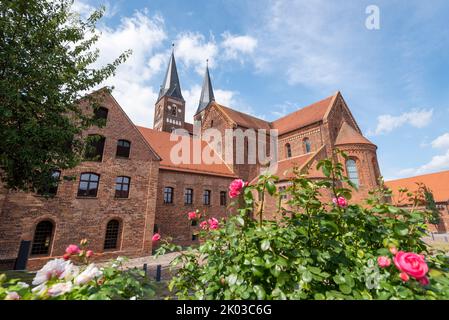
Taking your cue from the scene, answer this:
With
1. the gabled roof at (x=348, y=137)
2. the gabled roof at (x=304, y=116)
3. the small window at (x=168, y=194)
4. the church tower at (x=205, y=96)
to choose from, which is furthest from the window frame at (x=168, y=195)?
the church tower at (x=205, y=96)

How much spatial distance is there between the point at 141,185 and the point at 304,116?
68.7 ft

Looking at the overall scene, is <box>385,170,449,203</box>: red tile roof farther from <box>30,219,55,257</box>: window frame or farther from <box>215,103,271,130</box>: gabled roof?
<box>30,219,55,257</box>: window frame

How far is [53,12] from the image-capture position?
6480 millimetres

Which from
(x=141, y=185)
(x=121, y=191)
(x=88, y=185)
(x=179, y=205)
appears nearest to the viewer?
(x=88, y=185)

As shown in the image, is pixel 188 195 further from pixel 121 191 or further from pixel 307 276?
pixel 307 276

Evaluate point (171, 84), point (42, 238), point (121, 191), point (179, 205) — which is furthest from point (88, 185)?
point (171, 84)

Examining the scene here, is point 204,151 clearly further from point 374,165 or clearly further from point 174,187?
point 374,165

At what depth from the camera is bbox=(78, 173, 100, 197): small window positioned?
11.7m

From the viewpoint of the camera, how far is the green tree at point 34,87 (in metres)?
5.41

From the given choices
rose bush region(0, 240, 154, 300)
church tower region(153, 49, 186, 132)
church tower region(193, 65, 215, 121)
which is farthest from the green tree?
church tower region(193, 65, 215, 121)

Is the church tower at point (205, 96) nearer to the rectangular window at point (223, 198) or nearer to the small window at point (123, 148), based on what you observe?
the rectangular window at point (223, 198)

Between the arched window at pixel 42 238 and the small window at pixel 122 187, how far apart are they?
3.42m

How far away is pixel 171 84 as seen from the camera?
4403 cm

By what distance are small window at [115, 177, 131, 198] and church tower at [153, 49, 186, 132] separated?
2965cm
